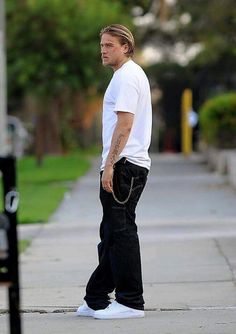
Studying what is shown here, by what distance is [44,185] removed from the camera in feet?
66.9

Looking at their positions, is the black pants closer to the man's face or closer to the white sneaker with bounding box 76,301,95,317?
the white sneaker with bounding box 76,301,95,317

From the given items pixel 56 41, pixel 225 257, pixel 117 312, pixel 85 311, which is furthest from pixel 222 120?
pixel 117 312

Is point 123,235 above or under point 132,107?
under

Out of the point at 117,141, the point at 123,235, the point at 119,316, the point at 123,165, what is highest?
the point at 117,141

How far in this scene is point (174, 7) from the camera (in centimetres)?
3372

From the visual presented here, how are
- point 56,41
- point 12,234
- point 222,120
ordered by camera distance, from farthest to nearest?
point 56,41
point 222,120
point 12,234

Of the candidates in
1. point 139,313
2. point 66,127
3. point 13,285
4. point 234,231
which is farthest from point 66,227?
point 66,127

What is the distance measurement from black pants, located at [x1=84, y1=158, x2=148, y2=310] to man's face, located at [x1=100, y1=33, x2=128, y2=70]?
0.71m

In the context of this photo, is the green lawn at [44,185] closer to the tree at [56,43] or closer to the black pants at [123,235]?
the tree at [56,43]

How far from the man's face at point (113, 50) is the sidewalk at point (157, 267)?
5.98 ft

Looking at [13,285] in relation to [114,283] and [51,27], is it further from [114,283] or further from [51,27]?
[51,27]

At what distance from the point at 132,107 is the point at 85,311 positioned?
1.54 meters

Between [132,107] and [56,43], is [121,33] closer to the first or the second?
[132,107]

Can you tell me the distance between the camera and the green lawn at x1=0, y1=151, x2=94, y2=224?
14.7m
